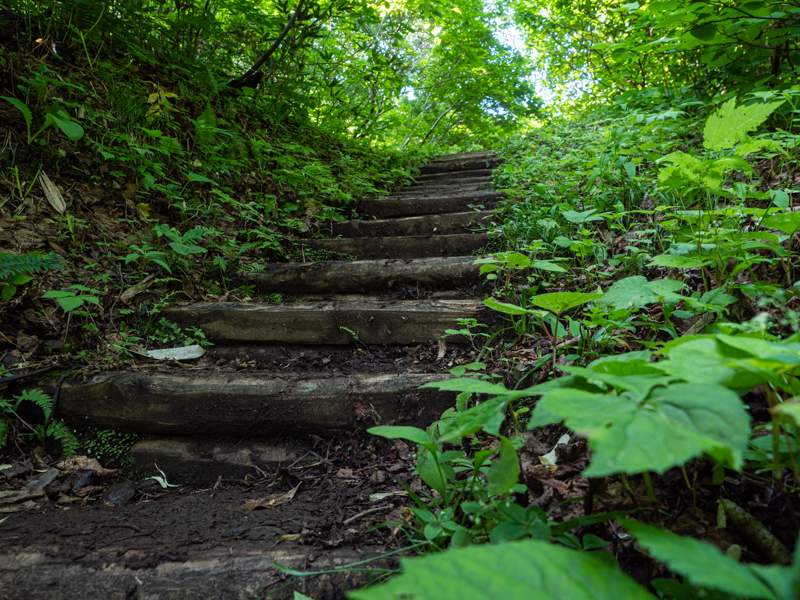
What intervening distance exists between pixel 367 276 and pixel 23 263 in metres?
1.68

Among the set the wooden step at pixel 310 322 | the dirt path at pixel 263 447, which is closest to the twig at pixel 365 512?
the dirt path at pixel 263 447

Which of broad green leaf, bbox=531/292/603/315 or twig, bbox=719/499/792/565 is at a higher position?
broad green leaf, bbox=531/292/603/315

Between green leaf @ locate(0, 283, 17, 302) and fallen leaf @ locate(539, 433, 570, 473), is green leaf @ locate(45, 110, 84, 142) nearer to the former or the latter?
green leaf @ locate(0, 283, 17, 302)

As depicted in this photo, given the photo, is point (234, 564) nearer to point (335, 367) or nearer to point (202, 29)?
point (335, 367)

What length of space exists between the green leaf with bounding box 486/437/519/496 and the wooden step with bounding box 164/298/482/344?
136cm

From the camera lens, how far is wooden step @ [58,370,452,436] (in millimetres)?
1703

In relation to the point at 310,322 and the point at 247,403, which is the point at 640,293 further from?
the point at 310,322

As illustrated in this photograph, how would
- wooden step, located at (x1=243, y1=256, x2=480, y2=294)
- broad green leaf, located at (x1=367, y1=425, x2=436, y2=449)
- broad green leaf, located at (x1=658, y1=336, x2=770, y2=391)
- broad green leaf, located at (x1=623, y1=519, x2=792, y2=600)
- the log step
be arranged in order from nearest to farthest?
broad green leaf, located at (x1=623, y1=519, x2=792, y2=600), broad green leaf, located at (x1=658, y1=336, x2=770, y2=391), broad green leaf, located at (x1=367, y1=425, x2=436, y2=449), the log step, wooden step, located at (x1=243, y1=256, x2=480, y2=294)

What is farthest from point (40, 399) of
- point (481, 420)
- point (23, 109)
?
point (481, 420)

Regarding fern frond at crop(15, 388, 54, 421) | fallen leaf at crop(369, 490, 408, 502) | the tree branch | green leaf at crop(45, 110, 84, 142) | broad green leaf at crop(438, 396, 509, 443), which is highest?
the tree branch

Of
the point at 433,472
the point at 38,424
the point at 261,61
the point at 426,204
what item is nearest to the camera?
the point at 433,472

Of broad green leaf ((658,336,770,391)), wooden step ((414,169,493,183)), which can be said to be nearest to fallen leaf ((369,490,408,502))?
broad green leaf ((658,336,770,391))

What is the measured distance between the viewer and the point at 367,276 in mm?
2762

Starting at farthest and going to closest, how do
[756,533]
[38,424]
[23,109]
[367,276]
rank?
[367,276] < [23,109] < [38,424] < [756,533]
